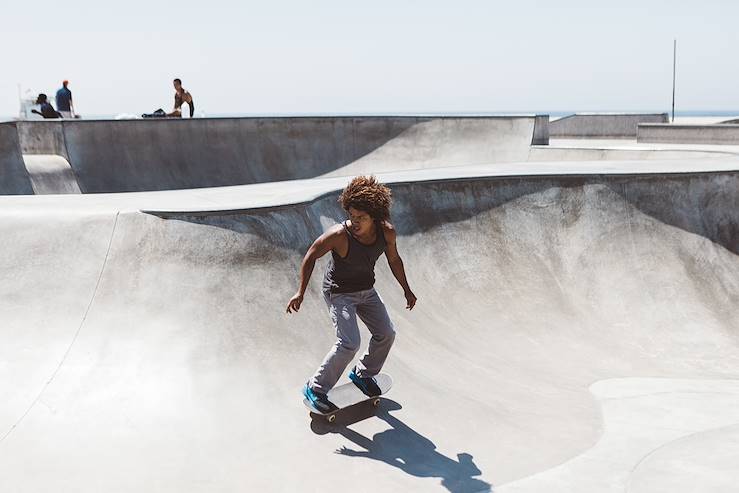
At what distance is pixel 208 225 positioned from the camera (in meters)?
6.20

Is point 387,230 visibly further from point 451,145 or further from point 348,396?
point 451,145

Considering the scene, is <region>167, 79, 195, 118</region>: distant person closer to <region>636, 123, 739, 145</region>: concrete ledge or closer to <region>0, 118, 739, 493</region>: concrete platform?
<region>0, 118, 739, 493</region>: concrete platform

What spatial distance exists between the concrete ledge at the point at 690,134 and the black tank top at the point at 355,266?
64.8ft

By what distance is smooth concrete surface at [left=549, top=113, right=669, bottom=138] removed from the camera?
1209 inches

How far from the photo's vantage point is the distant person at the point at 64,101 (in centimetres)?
2117

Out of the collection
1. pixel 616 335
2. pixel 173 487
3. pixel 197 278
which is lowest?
pixel 616 335

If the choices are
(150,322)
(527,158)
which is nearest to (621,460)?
(150,322)

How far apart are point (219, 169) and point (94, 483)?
15.2 meters

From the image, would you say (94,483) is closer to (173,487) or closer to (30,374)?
(173,487)

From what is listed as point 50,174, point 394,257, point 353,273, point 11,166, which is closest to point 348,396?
point 353,273

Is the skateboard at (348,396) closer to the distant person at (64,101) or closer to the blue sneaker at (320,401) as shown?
the blue sneaker at (320,401)

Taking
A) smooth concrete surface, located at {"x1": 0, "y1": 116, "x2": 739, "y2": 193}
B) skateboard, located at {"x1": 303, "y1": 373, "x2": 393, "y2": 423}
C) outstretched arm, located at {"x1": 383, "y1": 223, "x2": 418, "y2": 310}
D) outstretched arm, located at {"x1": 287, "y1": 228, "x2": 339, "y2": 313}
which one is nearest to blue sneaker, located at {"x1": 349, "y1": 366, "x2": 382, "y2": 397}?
skateboard, located at {"x1": 303, "y1": 373, "x2": 393, "y2": 423}

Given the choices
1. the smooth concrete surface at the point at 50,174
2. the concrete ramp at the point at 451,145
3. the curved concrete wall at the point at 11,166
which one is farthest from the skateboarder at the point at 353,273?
the concrete ramp at the point at 451,145

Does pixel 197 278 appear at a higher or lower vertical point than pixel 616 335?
higher
